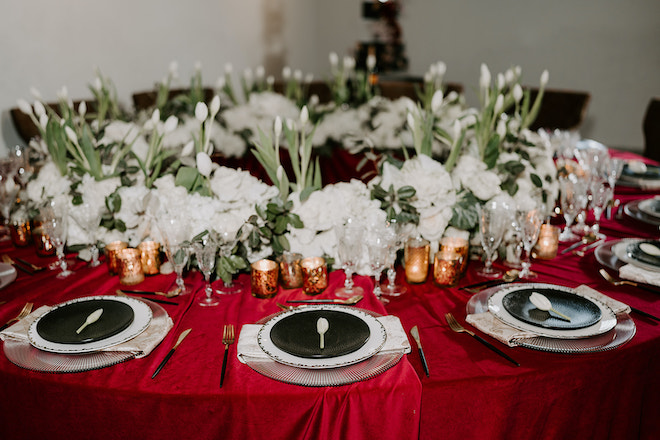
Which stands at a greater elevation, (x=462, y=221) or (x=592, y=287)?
(x=462, y=221)

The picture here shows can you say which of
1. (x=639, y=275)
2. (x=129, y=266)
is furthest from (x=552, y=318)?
(x=129, y=266)

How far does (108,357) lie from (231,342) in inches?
9.3

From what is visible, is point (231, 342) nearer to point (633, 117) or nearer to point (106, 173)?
point (106, 173)

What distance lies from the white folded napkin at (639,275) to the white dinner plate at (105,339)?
118 centimetres

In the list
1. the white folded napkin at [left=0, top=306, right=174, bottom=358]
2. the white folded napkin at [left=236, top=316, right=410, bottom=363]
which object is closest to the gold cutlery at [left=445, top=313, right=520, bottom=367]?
the white folded napkin at [left=236, top=316, right=410, bottom=363]

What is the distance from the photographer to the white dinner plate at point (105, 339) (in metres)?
1.03

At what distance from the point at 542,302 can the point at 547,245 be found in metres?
0.45

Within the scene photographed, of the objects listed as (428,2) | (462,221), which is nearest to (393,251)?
(462,221)

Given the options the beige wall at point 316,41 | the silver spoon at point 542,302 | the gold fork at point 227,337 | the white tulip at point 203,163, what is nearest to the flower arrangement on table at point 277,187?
the white tulip at point 203,163

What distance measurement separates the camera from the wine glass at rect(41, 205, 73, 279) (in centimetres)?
143

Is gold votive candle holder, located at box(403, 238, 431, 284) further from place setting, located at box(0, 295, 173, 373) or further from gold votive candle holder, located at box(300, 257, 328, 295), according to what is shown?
place setting, located at box(0, 295, 173, 373)

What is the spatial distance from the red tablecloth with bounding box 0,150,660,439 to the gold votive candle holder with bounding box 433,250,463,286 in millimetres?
210

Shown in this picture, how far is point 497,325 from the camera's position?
1.13m

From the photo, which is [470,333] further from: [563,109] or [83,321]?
[563,109]
